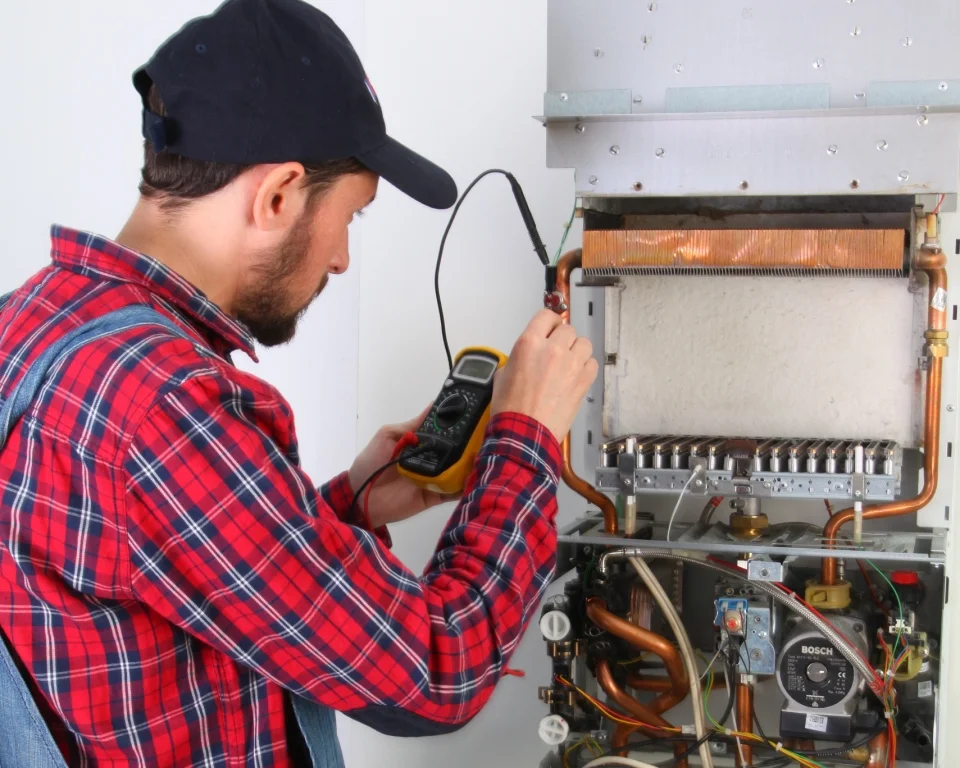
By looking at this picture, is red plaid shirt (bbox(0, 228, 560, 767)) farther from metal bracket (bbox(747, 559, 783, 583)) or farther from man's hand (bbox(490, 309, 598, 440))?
metal bracket (bbox(747, 559, 783, 583))

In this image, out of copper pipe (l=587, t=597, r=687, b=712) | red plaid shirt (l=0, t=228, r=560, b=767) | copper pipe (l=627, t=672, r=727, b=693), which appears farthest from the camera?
copper pipe (l=627, t=672, r=727, b=693)

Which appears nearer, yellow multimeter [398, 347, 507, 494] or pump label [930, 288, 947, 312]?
yellow multimeter [398, 347, 507, 494]

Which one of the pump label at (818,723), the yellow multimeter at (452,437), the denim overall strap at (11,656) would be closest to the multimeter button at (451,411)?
the yellow multimeter at (452,437)

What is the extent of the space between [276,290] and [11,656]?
1.29 ft

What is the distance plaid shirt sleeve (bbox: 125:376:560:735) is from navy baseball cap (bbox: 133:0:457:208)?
23 centimetres

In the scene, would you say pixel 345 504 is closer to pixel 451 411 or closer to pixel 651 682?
pixel 451 411

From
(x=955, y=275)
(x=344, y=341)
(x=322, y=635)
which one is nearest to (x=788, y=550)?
(x=955, y=275)

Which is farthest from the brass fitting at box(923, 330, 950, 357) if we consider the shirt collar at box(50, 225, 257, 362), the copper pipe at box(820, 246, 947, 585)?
the shirt collar at box(50, 225, 257, 362)

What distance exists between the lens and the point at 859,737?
53.5 inches

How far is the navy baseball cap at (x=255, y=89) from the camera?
3.02 feet

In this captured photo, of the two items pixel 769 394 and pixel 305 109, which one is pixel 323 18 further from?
pixel 769 394

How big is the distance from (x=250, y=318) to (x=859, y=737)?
0.93m

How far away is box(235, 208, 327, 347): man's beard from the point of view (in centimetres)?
99

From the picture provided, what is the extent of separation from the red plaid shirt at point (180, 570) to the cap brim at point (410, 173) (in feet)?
0.70
